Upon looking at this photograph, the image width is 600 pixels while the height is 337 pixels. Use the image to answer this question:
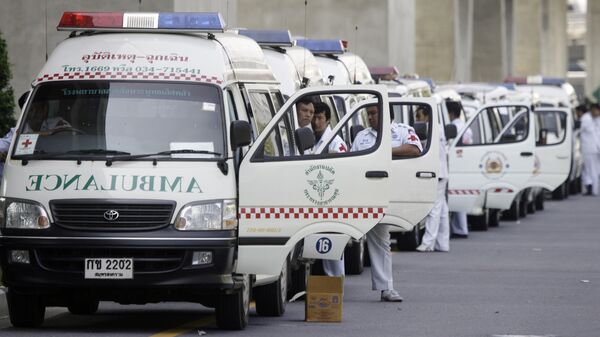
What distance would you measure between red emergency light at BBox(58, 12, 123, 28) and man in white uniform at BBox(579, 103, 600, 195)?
27962 millimetres

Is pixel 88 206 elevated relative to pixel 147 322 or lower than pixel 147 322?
elevated

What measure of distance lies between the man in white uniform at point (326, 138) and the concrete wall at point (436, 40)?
38.8 metres

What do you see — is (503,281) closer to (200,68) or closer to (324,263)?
(324,263)

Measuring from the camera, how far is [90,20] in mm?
13430

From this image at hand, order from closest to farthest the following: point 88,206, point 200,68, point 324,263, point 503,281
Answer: point 88,206, point 200,68, point 324,263, point 503,281

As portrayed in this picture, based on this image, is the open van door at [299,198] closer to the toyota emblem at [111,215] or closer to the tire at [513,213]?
the toyota emblem at [111,215]

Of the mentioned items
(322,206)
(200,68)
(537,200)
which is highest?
(200,68)

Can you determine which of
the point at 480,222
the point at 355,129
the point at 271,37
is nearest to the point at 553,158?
the point at 480,222

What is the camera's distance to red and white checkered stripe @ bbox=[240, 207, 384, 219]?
41.8ft

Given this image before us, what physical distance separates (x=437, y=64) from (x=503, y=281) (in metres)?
37.1

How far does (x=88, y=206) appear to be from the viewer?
1229cm

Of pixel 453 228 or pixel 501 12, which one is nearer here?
pixel 453 228

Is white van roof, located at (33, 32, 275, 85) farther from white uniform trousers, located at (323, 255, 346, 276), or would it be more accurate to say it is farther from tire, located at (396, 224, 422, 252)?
tire, located at (396, 224, 422, 252)

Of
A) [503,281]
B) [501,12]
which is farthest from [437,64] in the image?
[503,281]
